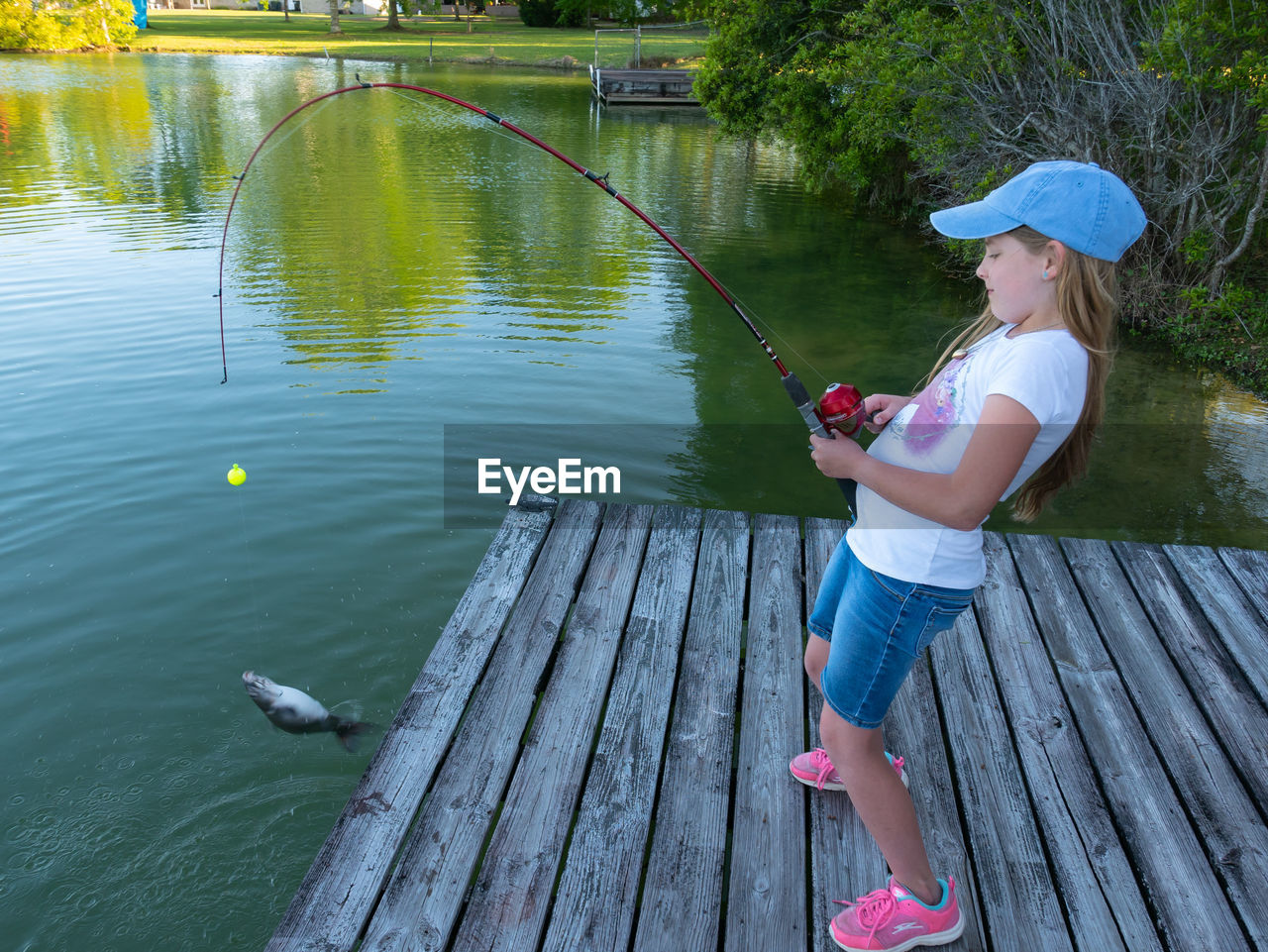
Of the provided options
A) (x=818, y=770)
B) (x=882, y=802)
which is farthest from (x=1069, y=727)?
(x=882, y=802)

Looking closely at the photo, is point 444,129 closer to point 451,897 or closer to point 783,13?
point 783,13

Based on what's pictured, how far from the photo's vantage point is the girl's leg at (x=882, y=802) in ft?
6.37

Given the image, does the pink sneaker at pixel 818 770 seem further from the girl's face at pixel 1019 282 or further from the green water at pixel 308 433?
the green water at pixel 308 433

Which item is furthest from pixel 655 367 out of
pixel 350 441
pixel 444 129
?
pixel 444 129

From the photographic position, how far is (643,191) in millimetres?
13250

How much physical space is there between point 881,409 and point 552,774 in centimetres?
127

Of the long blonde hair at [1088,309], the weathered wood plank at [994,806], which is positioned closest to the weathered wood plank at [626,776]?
the weathered wood plank at [994,806]

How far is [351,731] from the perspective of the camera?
3340 mm

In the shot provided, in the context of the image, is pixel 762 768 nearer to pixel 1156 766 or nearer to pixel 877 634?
pixel 877 634

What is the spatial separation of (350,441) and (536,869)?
12.8ft

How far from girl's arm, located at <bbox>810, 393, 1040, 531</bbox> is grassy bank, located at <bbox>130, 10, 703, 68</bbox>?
102 ft

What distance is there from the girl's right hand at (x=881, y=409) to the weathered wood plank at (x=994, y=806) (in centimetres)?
104

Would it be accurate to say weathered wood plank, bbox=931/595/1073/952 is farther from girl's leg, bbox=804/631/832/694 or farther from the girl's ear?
the girl's ear

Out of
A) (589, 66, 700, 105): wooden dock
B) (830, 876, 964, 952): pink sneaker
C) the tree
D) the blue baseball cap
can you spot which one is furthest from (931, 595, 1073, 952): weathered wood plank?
the tree
